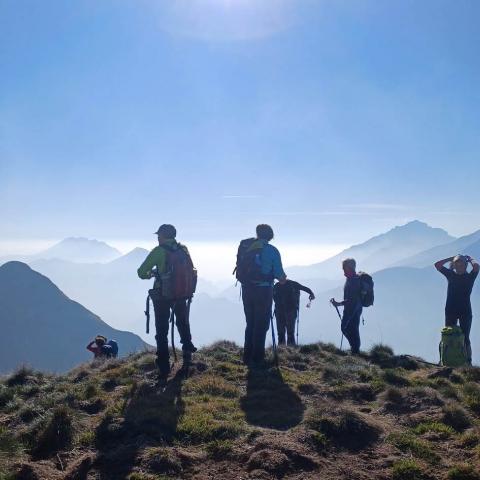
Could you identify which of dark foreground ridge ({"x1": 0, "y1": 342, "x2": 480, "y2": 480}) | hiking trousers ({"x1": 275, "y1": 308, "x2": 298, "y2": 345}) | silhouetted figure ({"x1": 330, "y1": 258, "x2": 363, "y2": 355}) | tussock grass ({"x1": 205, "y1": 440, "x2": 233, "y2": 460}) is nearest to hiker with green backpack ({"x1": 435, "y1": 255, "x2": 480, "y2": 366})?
dark foreground ridge ({"x1": 0, "y1": 342, "x2": 480, "y2": 480})

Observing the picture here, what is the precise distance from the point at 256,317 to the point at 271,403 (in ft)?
11.6

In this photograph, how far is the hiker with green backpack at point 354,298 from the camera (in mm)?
15414

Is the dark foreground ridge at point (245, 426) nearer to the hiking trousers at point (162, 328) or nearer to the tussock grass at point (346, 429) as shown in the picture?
the tussock grass at point (346, 429)

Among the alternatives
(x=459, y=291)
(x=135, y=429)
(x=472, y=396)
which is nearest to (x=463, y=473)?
(x=472, y=396)

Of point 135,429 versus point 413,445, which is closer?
point 413,445

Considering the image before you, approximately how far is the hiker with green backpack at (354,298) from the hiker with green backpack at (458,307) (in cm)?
220

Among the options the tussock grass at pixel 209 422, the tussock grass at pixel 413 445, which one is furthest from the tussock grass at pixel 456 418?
the tussock grass at pixel 209 422

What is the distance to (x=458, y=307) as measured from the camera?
1456cm

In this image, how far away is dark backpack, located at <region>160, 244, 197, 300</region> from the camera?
38.3 ft

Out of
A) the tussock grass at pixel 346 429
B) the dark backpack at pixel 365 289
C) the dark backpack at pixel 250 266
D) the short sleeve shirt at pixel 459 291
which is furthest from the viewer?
the dark backpack at pixel 365 289

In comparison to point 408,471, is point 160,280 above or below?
above

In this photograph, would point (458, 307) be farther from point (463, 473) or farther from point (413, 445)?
point (463, 473)

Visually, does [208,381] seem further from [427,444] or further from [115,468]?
[427,444]

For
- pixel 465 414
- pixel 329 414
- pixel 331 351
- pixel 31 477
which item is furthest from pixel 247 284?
pixel 31 477
